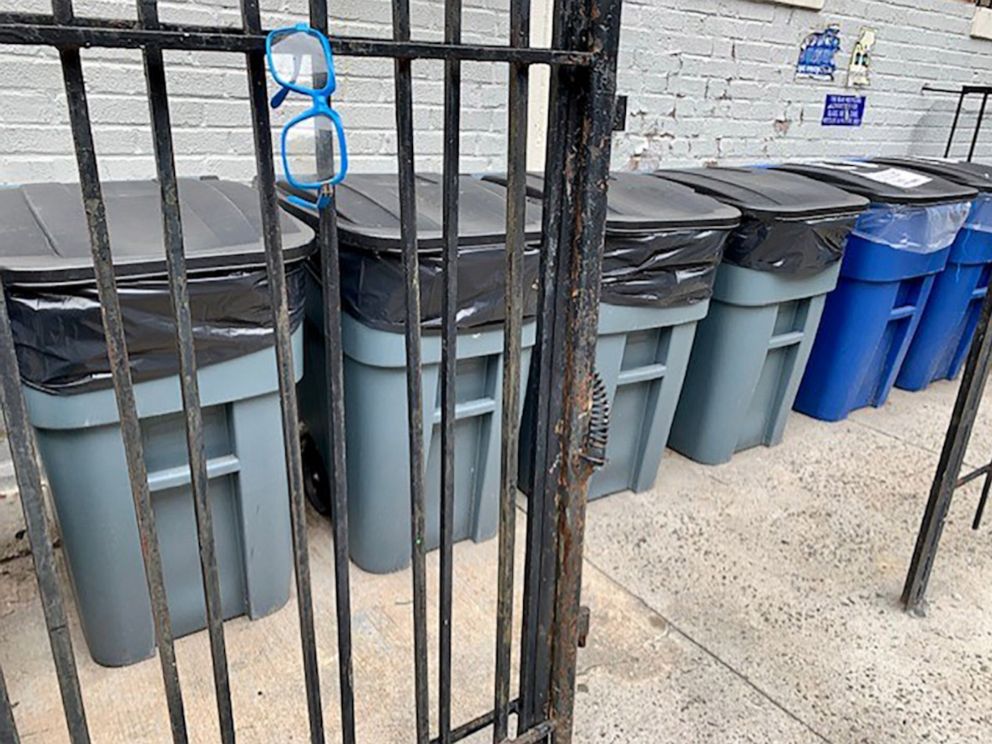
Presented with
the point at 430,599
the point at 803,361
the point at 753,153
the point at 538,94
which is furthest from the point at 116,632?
the point at 753,153

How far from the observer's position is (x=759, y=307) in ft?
8.70

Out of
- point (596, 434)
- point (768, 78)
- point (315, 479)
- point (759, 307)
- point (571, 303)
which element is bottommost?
point (315, 479)

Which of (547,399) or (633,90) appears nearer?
(547,399)

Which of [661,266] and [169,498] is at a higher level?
[661,266]

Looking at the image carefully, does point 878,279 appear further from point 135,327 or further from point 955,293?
point 135,327

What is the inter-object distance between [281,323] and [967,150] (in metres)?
5.41

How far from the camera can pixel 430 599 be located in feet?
7.06

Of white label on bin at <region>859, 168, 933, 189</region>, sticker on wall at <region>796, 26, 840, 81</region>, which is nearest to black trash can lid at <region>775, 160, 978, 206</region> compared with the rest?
white label on bin at <region>859, 168, 933, 189</region>

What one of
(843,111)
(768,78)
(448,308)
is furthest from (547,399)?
(843,111)

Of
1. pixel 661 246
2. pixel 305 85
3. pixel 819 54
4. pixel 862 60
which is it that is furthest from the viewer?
pixel 862 60

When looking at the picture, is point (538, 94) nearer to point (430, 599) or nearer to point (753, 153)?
point (753, 153)

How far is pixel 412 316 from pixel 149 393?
0.80m

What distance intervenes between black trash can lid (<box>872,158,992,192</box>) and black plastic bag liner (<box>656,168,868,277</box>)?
0.87 metres

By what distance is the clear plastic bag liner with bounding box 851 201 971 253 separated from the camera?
9.67 feet
